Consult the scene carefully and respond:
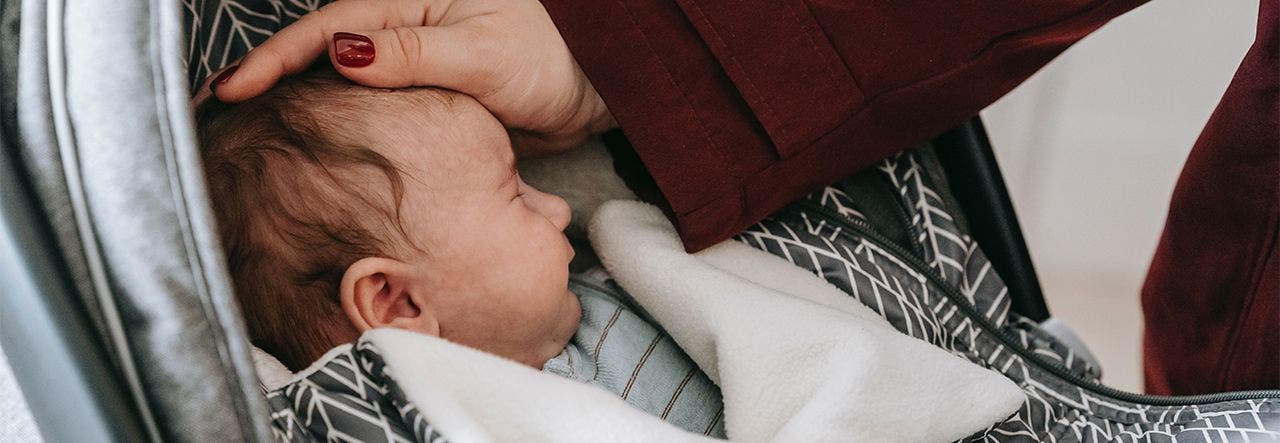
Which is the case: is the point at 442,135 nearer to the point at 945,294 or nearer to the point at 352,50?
the point at 352,50

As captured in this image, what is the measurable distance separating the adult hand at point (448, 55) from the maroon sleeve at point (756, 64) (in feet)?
0.10

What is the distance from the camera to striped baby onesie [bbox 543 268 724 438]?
2.55 feet

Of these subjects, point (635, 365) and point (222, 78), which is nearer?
point (222, 78)

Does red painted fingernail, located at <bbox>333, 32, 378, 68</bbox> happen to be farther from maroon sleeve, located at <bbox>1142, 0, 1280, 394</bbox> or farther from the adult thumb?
maroon sleeve, located at <bbox>1142, 0, 1280, 394</bbox>

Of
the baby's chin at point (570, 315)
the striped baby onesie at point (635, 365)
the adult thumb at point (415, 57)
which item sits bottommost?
the striped baby onesie at point (635, 365)

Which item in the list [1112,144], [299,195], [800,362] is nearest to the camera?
[299,195]

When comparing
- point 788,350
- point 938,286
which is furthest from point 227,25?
point 938,286

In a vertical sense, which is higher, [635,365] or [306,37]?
[306,37]

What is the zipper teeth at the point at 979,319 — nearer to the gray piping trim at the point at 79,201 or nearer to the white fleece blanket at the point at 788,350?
the white fleece blanket at the point at 788,350

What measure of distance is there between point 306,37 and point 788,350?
40cm

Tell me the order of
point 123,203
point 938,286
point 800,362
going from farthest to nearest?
point 938,286 → point 800,362 → point 123,203

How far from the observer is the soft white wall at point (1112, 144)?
1749mm

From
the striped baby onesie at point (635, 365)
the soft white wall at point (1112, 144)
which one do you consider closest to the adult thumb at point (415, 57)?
the striped baby onesie at point (635, 365)

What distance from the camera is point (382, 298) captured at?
2.31 feet
